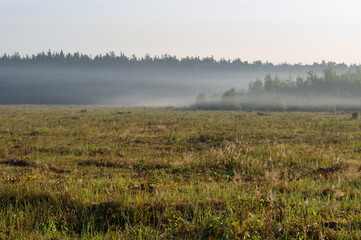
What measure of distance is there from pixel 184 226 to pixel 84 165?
22.6 feet

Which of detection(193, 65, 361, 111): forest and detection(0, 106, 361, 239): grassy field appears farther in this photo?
detection(193, 65, 361, 111): forest

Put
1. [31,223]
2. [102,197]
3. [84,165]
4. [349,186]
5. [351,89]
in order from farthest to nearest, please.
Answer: [351,89] → [84,165] → [349,186] → [102,197] → [31,223]

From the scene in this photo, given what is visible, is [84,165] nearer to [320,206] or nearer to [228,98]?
[320,206]

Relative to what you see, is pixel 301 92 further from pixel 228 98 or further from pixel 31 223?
pixel 31 223

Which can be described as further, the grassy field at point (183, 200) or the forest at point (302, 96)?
the forest at point (302, 96)

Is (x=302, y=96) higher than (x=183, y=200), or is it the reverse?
(x=302, y=96)

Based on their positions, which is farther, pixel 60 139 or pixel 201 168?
pixel 60 139

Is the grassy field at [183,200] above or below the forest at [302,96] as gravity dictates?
below

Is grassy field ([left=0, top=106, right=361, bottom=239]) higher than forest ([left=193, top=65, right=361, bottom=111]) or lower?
lower

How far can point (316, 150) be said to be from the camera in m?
14.1

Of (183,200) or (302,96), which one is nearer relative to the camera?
(183,200)

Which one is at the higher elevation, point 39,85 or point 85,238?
point 39,85

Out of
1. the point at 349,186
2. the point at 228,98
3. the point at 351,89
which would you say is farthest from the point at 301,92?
the point at 349,186

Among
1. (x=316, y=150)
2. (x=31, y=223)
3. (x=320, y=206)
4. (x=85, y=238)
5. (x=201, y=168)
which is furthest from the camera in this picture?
(x=316, y=150)
